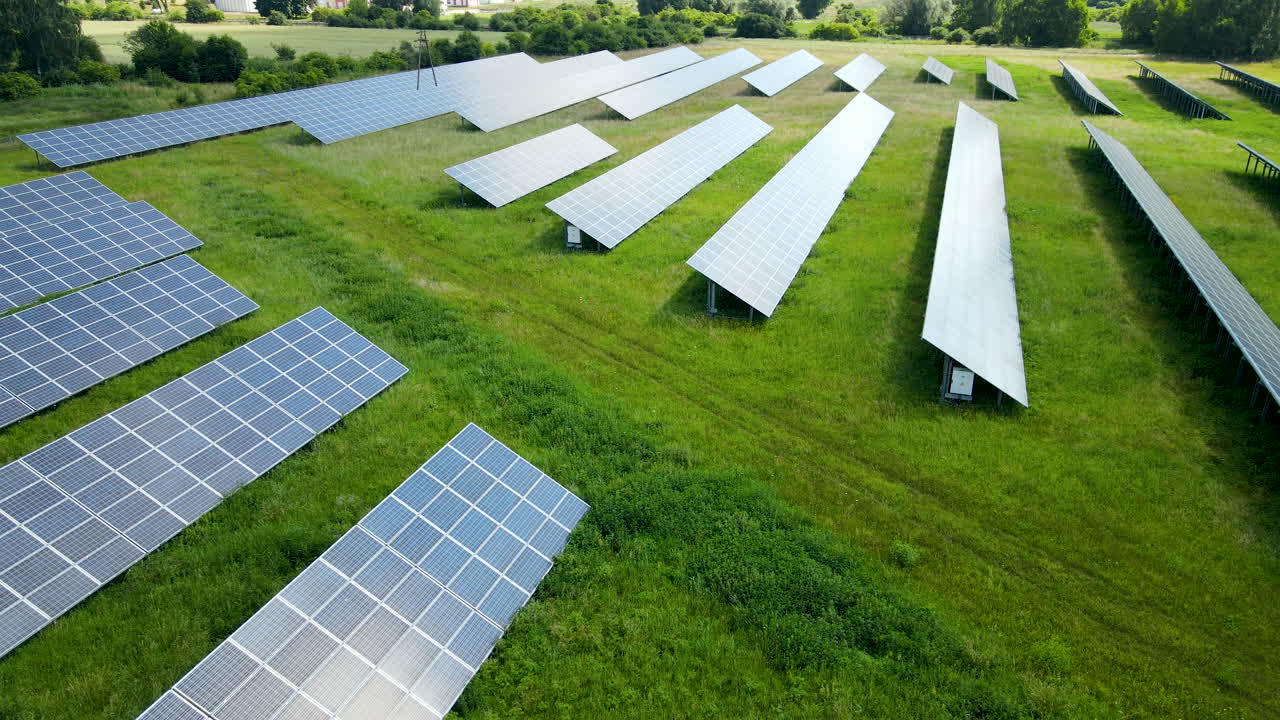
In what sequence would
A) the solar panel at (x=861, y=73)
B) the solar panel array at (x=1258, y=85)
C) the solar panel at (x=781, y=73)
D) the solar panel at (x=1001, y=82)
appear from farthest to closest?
the solar panel at (x=861, y=73) < the solar panel at (x=781, y=73) < the solar panel at (x=1001, y=82) < the solar panel array at (x=1258, y=85)

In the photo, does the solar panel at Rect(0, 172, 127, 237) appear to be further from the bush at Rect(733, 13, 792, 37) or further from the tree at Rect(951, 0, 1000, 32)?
the tree at Rect(951, 0, 1000, 32)

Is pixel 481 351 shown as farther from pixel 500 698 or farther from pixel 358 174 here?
pixel 358 174

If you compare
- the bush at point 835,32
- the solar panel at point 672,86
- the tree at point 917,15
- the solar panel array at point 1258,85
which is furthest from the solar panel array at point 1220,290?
the tree at point 917,15

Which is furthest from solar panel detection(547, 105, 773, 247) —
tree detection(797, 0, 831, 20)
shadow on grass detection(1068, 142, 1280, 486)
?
tree detection(797, 0, 831, 20)

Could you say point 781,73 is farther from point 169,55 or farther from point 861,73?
point 169,55

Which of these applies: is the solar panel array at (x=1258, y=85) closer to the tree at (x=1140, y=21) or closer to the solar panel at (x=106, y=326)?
the tree at (x=1140, y=21)
